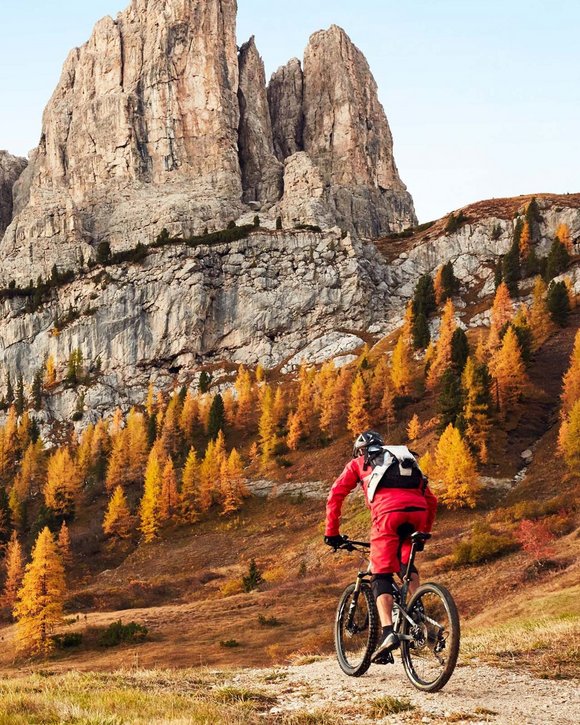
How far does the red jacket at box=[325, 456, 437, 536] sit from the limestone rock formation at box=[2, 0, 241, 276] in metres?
179

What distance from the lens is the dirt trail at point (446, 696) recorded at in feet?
21.9

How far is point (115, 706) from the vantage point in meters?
7.32

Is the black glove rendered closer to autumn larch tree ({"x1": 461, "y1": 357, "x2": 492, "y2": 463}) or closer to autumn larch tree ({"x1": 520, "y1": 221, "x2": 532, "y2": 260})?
autumn larch tree ({"x1": 461, "y1": 357, "x2": 492, "y2": 463})

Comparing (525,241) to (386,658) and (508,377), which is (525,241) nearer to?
(508,377)

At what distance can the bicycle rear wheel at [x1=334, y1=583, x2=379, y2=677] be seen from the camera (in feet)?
30.0

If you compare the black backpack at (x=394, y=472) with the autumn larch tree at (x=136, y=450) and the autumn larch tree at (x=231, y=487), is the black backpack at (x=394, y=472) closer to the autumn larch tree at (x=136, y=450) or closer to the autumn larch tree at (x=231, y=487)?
the autumn larch tree at (x=231, y=487)

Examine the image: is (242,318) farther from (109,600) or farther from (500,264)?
(109,600)

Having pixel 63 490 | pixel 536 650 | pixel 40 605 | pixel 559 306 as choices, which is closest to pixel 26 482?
pixel 63 490

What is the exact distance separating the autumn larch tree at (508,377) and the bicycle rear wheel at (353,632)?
68557 millimetres

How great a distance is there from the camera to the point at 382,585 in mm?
8461

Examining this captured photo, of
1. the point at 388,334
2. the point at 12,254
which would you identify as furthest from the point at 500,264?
the point at 12,254

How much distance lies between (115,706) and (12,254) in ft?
671

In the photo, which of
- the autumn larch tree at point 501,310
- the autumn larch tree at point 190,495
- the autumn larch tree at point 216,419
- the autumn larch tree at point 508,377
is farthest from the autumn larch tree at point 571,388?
the autumn larch tree at point 216,419

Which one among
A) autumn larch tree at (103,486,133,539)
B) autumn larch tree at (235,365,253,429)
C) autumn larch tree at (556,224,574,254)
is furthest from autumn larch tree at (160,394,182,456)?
autumn larch tree at (556,224,574,254)
